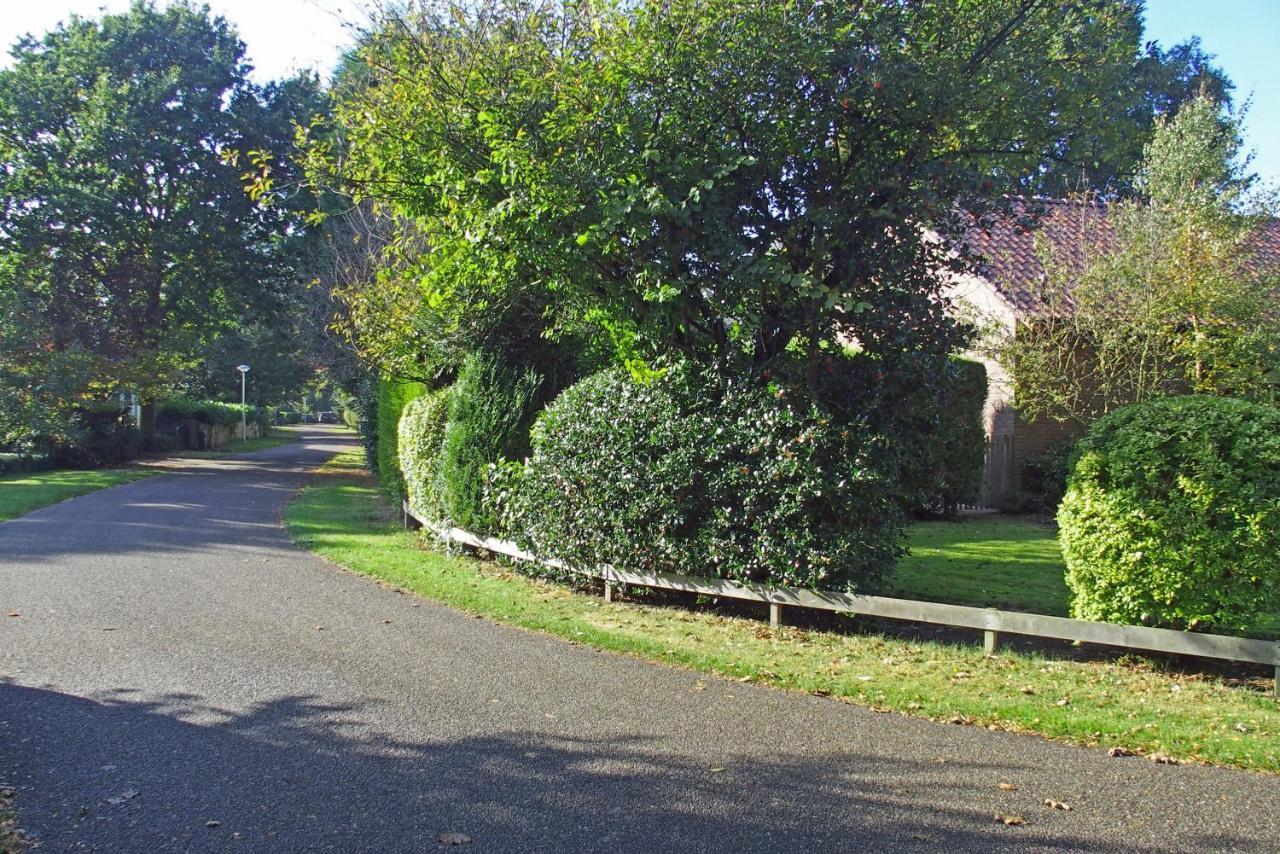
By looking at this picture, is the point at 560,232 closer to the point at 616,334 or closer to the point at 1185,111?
the point at 616,334

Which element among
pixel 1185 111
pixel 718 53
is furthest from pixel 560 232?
pixel 1185 111

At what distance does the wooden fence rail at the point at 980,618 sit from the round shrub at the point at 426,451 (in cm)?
405

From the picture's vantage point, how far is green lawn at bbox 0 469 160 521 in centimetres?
1716

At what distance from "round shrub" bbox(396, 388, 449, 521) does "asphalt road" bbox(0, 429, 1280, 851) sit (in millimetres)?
5275

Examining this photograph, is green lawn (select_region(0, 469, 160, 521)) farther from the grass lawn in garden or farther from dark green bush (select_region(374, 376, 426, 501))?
the grass lawn in garden

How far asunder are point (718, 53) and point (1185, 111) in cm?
1168

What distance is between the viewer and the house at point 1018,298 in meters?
14.3

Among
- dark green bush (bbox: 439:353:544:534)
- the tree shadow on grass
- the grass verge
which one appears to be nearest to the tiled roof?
dark green bush (bbox: 439:353:544:534)

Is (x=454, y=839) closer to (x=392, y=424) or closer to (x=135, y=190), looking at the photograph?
(x=392, y=424)

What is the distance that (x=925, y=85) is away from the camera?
7.63m

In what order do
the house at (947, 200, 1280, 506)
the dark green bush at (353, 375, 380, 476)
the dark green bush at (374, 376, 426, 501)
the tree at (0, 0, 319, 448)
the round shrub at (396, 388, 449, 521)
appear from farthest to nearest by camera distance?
the tree at (0, 0, 319, 448) < the dark green bush at (353, 375, 380, 476) < the dark green bush at (374, 376, 426, 501) < the house at (947, 200, 1280, 506) < the round shrub at (396, 388, 449, 521)

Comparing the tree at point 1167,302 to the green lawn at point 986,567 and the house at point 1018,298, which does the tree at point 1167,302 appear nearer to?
the house at point 1018,298

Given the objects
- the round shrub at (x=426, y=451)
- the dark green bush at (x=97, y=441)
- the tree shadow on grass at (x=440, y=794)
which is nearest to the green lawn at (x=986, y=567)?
the tree shadow on grass at (x=440, y=794)

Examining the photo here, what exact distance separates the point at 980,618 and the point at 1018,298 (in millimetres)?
10620
